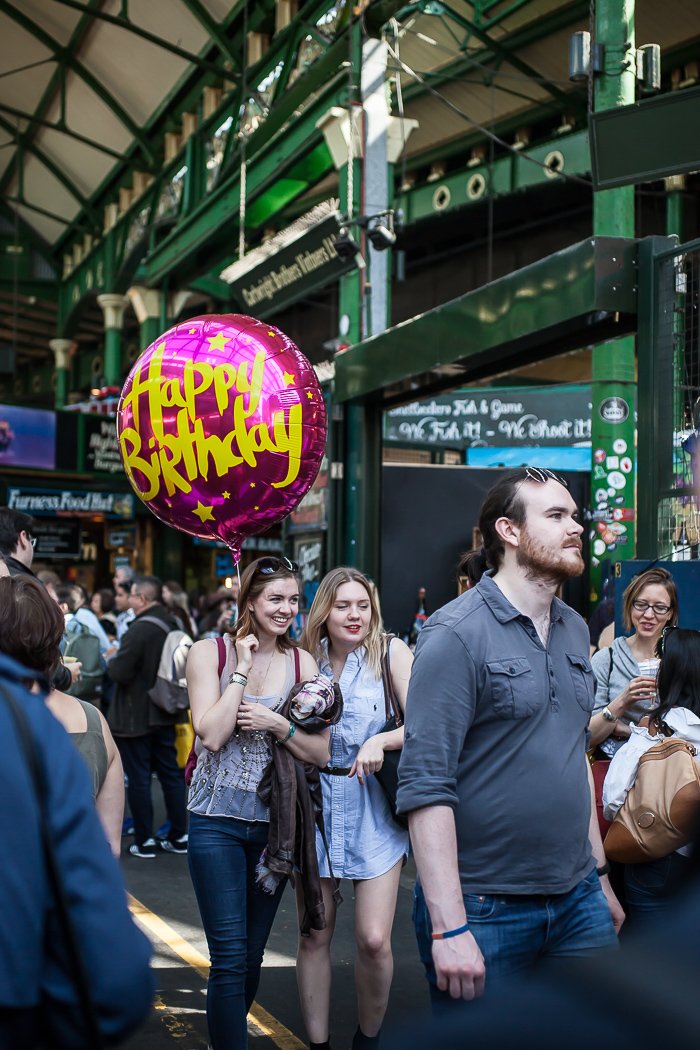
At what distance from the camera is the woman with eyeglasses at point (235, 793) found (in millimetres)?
4199

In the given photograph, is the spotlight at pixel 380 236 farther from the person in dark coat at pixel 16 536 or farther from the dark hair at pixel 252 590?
the dark hair at pixel 252 590

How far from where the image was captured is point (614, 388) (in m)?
10.7

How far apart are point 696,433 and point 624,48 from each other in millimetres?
2817

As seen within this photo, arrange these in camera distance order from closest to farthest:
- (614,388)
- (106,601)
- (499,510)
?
(499,510) → (614,388) → (106,601)

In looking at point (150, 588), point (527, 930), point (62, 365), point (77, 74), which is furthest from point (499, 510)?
point (62, 365)

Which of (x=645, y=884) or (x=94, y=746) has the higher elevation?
(x=94, y=746)

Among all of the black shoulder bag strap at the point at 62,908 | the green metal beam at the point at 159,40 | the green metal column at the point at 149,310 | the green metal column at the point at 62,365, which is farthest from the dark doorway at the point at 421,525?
the green metal column at the point at 62,365

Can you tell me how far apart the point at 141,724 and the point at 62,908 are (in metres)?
7.04

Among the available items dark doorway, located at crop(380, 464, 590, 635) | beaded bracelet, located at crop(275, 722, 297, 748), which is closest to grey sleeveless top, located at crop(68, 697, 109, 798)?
beaded bracelet, located at crop(275, 722, 297, 748)

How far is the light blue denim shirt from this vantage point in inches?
178

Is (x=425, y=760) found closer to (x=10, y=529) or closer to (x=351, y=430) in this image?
(x=10, y=529)

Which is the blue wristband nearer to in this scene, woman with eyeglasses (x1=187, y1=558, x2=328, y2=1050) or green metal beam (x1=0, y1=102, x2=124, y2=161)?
woman with eyeglasses (x1=187, y1=558, x2=328, y2=1050)

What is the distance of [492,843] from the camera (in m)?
3.05

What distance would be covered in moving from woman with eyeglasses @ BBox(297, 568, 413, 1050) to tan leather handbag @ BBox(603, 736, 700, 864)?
883 mm
